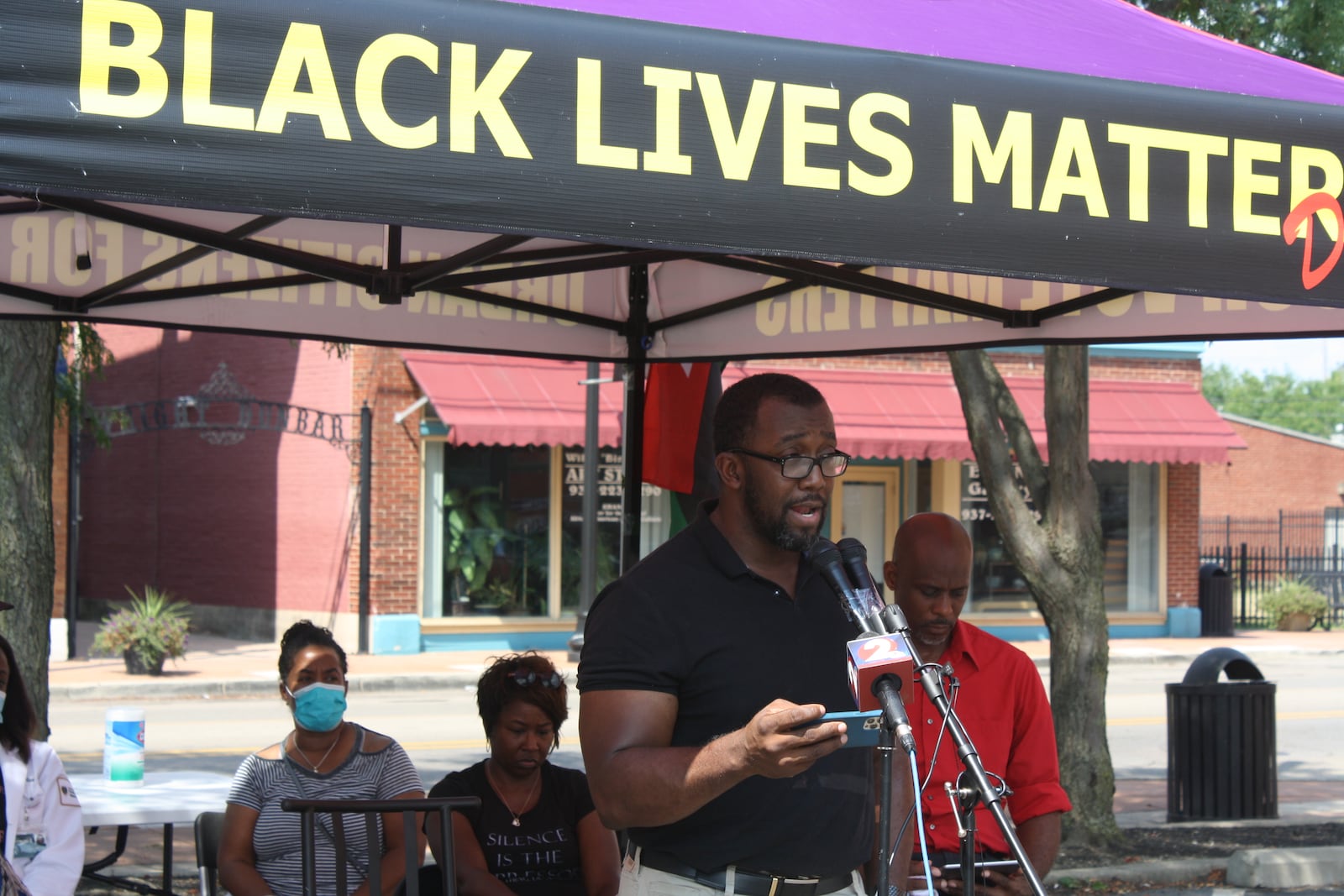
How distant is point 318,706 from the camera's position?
186 inches

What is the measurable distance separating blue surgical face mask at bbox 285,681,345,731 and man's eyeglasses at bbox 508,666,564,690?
1.81 ft

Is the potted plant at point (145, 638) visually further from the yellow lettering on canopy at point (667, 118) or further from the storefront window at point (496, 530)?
the yellow lettering on canopy at point (667, 118)

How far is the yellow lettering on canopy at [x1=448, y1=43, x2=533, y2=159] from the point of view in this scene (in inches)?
97.9

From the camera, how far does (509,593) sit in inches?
835

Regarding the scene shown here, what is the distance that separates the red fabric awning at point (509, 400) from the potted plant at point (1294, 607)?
13957mm

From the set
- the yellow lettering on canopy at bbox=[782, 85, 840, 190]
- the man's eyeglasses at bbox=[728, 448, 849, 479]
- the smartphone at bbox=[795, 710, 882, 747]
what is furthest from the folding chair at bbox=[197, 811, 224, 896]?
the yellow lettering on canopy at bbox=[782, 85, 840, 190]

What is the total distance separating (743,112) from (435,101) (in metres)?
0.55

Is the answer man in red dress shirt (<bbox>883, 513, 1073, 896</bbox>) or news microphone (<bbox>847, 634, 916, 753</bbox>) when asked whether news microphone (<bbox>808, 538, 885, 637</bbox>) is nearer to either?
news microphone (<bbox>847, 634, 916, 753</bbox>)

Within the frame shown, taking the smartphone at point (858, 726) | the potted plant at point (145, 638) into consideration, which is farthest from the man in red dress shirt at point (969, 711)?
the potted plant at point (145, 638)

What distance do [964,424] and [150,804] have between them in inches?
658

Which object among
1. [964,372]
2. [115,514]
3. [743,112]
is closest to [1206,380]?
[115,514]

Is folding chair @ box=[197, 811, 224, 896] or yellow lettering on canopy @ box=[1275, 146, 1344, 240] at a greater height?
yellow lettering on canopy @ box=[1275, 146, 1344, 240]

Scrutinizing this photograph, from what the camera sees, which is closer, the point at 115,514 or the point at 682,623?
the point at 682,623

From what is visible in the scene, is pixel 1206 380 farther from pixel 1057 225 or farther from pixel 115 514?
pixel 1057 225
